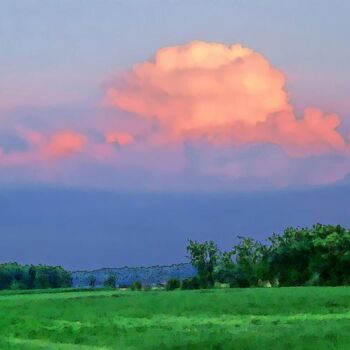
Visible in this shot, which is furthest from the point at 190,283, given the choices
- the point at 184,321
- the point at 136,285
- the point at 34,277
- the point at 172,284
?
the point at 184,321

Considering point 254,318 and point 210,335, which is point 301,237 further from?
point 210,335

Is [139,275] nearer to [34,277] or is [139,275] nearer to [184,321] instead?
[34,277]

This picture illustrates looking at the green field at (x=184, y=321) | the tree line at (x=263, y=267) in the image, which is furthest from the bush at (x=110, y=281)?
the green field at (x=184, y=321)

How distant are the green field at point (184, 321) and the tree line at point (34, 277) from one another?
16.0 metres

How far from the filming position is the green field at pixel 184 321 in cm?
1438

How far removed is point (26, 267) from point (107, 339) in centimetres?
2743

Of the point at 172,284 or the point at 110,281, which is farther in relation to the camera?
the point at 110,281

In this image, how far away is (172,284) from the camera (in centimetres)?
3925

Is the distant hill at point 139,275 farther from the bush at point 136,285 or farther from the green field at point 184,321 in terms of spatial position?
the green field at point 184,321

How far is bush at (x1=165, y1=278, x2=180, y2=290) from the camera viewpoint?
39.0 meters

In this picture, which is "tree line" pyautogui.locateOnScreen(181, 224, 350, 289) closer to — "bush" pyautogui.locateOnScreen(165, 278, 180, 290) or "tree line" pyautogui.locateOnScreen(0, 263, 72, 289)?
"bush" pyautogui.locateOnScreen(165, 278, 180, 290)

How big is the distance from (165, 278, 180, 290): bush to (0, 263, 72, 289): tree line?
18.3ft

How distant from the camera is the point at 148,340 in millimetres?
14805

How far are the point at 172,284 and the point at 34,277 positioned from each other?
24.3ft
